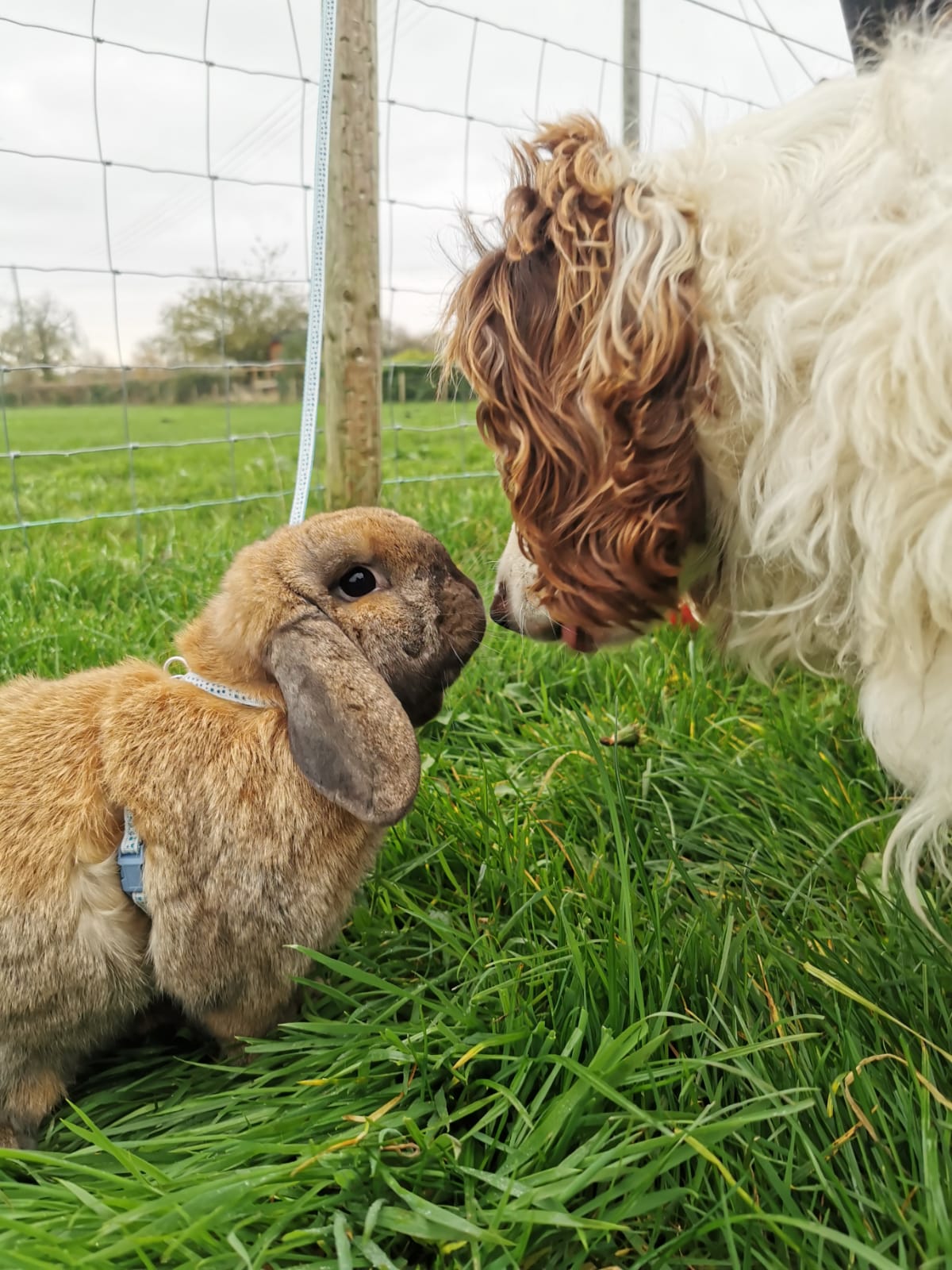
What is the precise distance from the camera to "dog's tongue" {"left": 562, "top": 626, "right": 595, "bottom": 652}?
6.51 feet

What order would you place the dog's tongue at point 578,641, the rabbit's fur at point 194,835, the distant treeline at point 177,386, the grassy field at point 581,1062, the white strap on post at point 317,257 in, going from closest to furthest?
the grassy field at point 581,1062 → the rabbit's fur at point 194,835 → the dog's tongue at point 578,641 → the white strap on post at point 317,257 → the distant treeline at point 177,386

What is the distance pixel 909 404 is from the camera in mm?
1319

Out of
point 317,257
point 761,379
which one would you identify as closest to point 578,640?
point 761,379

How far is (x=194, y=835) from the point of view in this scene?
1755 millimetres

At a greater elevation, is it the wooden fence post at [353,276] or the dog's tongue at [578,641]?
the wooden fence post at [353,276]

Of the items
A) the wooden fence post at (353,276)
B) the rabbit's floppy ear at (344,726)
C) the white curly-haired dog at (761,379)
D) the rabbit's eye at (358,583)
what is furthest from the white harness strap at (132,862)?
the wooden fence post at (353,276)

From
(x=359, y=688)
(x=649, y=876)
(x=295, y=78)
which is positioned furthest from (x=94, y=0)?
(x=649, y=876)

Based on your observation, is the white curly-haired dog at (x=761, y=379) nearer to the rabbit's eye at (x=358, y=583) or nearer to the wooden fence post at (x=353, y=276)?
the rabbit's eye at (x=358, y=583)

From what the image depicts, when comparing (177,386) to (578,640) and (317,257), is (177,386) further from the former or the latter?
(578,640)

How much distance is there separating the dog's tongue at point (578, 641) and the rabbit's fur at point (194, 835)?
0.39m

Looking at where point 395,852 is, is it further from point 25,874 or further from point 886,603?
point 886,603

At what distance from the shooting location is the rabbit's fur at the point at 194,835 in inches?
66.1

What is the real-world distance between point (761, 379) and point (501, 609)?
2.80 ft

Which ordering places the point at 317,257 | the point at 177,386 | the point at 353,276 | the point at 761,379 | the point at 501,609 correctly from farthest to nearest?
1. the point at 177,386
2. the point at 353,276
3. the point at 317,257
4. the point at 501,609
5. the point at 761,379
